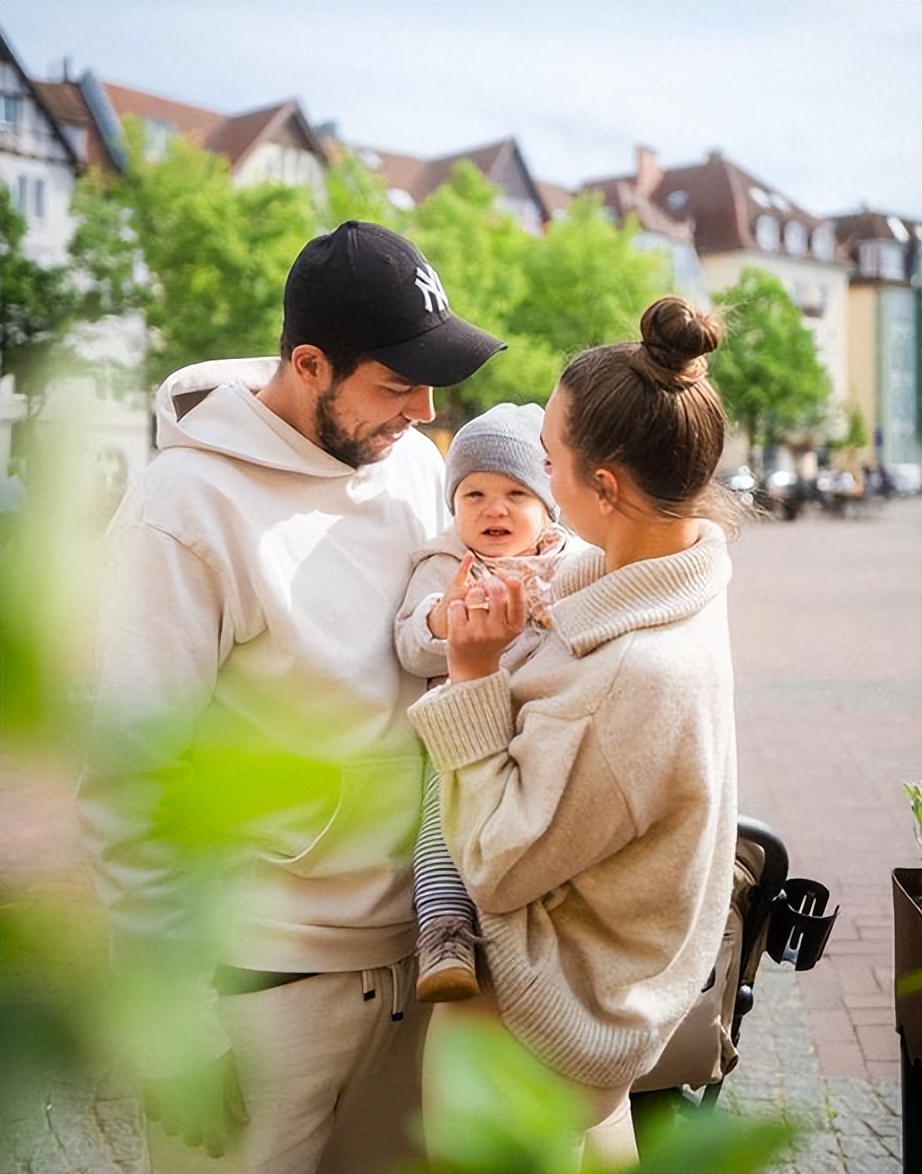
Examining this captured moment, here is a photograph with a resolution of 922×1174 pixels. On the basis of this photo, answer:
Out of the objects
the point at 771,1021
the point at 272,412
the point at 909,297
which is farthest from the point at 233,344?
the point at 909,297

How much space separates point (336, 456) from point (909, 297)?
247ft

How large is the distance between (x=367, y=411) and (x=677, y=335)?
1.40 feet

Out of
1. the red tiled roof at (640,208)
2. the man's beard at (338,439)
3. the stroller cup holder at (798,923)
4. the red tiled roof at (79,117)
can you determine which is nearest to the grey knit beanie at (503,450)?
the man's beard at (338,439)

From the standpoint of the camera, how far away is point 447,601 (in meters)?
1.54

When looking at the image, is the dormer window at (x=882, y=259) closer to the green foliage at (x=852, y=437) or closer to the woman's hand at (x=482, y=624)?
the green foliage at (x=852, y=437)

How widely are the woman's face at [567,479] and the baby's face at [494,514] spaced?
9.9 inches

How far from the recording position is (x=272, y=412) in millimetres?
1759

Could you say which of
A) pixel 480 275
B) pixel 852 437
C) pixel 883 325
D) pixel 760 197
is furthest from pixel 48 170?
pixel 883 325

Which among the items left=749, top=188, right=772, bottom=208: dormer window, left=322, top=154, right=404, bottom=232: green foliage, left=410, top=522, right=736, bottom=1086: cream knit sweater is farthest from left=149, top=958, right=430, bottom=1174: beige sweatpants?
left=749, top=188, right=772, bottom=208: dormer window

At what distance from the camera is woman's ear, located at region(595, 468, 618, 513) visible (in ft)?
4.94

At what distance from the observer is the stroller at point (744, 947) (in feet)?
6.19

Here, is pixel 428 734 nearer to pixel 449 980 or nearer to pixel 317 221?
pixel 449 980

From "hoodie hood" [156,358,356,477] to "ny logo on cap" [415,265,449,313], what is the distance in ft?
0.75

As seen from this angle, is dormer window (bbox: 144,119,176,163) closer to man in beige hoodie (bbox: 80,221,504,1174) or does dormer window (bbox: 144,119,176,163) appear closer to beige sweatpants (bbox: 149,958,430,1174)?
man in beige hoodie (bbox: 80,221,504,1174)
